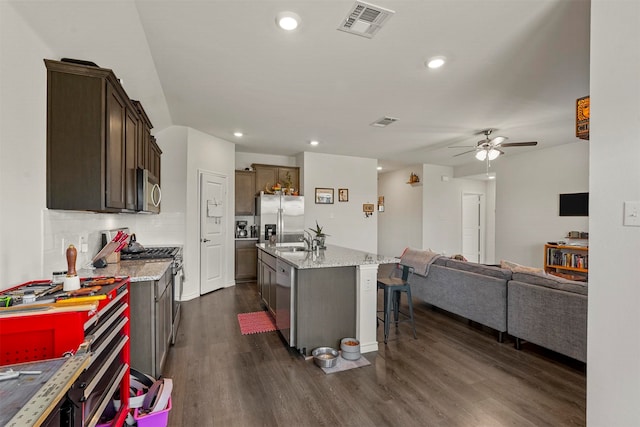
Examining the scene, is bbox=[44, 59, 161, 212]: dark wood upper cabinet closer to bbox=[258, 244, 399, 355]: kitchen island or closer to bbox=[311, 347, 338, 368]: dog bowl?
bbox=[258, 244, 399, 355]: kitchen island

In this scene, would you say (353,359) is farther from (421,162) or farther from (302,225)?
(421,162)

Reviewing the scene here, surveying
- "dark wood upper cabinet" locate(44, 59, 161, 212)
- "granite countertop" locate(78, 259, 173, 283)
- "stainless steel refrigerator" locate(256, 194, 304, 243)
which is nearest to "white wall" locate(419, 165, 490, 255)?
"stainless steel refrigerator" locate(256, 194, 304, 243)

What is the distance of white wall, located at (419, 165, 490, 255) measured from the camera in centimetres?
779

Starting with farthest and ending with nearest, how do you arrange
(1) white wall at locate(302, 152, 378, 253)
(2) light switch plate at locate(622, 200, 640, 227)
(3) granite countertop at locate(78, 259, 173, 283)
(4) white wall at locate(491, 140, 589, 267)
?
(1) white wall at locate(302, 152, 378, 253) → (4) white wall at locate(491, 140, 589, 267) → (3) granite countertop at locate(78, 259, 173, 283) → (2) light switch plate at locate(622, 200, 640, 227)

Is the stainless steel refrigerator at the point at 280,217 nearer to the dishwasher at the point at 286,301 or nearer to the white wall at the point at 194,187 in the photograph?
the white wall at the point at 194,187

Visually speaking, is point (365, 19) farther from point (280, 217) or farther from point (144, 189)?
point (280, 217)

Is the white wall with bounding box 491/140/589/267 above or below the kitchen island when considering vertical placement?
above

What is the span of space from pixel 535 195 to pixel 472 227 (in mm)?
2471

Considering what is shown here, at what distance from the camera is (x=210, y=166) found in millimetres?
5191

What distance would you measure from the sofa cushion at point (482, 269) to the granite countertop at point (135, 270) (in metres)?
3.11

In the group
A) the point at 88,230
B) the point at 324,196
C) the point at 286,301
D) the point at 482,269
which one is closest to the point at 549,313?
the point at 482,269

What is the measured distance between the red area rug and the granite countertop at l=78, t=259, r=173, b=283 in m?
1.29

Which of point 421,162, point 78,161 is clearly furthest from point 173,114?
point 421,162

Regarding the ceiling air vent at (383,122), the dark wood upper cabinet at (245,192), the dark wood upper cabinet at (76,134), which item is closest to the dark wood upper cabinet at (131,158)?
the dark wood upper cabinet at (76,134)
